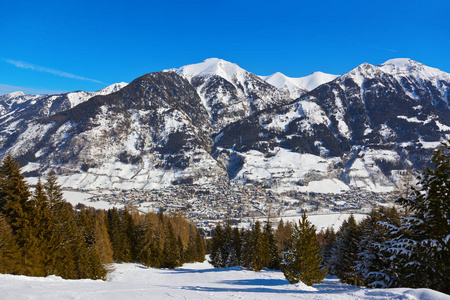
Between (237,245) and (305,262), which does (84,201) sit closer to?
(237,245)

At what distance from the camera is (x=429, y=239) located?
17203 mm

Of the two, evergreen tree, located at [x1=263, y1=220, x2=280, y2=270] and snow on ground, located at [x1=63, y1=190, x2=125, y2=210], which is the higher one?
snow on ground, located at [x1=63, y1=190, x2=125, y2=210]

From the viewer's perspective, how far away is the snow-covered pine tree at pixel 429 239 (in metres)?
16.7

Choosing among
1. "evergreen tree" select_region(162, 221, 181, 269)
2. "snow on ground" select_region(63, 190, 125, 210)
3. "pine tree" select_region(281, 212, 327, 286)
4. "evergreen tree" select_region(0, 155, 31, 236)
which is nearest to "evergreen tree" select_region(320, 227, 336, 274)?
"evergreen tree" select_region(162, 221, 181, 269)

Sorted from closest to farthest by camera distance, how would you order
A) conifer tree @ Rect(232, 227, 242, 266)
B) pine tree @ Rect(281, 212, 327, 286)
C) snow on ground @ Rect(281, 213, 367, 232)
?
pine tree @ Rect(281, 212, 327, 286)
conifer tree @ Rect(232, 227, 242, 266)
snow on ground @ Rect(281, 213, 367, 232)

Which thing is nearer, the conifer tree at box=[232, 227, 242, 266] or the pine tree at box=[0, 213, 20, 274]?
the pine tree at box=[0, 213, 20, 274]

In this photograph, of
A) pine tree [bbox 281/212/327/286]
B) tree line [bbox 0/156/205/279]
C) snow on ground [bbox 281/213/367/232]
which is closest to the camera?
pine tree [bbox 281/212/327/286]

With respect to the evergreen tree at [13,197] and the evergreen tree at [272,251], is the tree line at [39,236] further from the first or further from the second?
the evergreen tree at [272,251]

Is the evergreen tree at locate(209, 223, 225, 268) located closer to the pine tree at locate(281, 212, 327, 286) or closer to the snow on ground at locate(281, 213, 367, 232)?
the pine tree at locate(281, 212, 327, 286)

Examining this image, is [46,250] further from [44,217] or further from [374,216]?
[374,216]

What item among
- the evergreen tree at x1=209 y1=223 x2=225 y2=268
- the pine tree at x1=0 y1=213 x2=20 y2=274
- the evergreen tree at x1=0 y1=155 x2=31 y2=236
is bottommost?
the evergreen tree at x1=209 y1=223 x2=225 y2=268

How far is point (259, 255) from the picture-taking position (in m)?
47.9

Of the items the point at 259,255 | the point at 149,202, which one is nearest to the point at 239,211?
the point at 149,202

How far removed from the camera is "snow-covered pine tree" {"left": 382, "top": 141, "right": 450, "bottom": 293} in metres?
16.7
